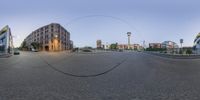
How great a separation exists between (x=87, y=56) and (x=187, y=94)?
11.8 metres

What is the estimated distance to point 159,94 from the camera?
240 inches

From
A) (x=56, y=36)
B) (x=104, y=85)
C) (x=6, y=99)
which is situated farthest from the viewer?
(x=56, y=36)

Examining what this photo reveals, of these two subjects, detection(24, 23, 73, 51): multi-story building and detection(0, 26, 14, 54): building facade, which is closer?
detection(24, 23, 73, 51): multi-story building

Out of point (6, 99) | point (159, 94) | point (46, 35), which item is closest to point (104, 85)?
point (159, 94)

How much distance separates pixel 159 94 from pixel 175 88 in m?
1.12

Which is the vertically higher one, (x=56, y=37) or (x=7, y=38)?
(x=7, y=38)

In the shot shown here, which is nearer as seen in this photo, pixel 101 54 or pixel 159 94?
pixel 159 94

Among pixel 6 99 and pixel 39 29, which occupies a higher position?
pixel 39 29

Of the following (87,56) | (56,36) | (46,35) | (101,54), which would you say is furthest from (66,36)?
(101,54)

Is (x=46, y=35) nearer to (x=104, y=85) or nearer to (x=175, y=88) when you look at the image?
(x=104, y=85)

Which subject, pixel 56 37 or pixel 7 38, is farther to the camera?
pixel 7 38

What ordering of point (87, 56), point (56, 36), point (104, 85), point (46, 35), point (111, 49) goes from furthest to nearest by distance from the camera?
point (111, 49) → point (87, 56) → point (46, 35) → point (56, 36) → point (104, 85)

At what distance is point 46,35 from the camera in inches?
574

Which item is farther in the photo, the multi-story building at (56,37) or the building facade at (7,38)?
the building facade at (7,38)
